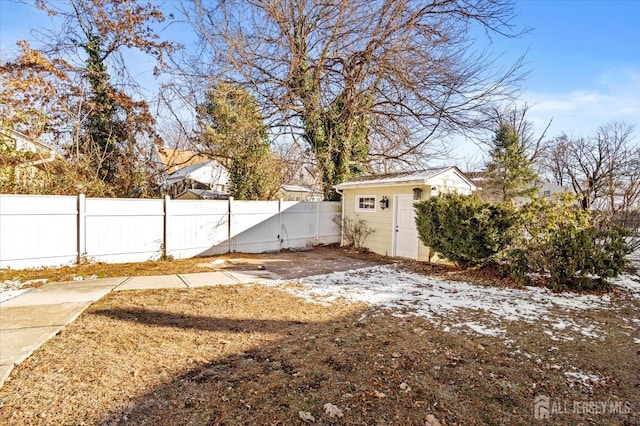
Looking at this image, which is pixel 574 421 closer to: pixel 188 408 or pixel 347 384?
pixel 347 384

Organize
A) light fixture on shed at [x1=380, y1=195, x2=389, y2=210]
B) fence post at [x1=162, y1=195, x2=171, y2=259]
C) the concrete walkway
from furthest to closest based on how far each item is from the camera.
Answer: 1. light fixture on shed at [x1=380, y1=195, x2=389, y2=210]
2. fence post at [x1=162, y1=195, x2=171, y2=259]
3. the concrete walkway

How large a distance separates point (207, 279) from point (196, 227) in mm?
2981

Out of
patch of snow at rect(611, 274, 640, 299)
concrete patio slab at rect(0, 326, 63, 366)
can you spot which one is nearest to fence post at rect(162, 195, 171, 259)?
concrete patio slab at rect(0, 326, 63, 366)

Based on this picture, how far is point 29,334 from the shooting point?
3.35 meters

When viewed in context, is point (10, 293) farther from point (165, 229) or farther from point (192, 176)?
point (192, 176)

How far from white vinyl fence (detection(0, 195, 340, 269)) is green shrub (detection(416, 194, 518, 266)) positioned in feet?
15.6

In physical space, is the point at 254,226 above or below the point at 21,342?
above

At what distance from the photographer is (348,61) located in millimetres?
12070

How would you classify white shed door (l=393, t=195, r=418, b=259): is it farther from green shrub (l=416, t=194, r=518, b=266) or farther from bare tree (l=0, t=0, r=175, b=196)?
bare tree (l=0, t=0, r=175, b=196)

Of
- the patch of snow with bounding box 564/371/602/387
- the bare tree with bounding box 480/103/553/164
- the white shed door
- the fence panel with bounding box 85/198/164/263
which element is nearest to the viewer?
the patch of snow with bounding box 564/371/602/387

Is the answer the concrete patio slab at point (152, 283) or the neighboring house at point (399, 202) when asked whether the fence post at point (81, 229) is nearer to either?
the concrete patio slab at point (152, 283)

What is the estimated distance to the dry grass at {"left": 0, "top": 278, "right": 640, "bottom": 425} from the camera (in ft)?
7.36

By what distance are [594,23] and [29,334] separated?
12304 millimetres

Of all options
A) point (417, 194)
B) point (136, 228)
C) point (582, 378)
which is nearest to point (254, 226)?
point (136, 228)
